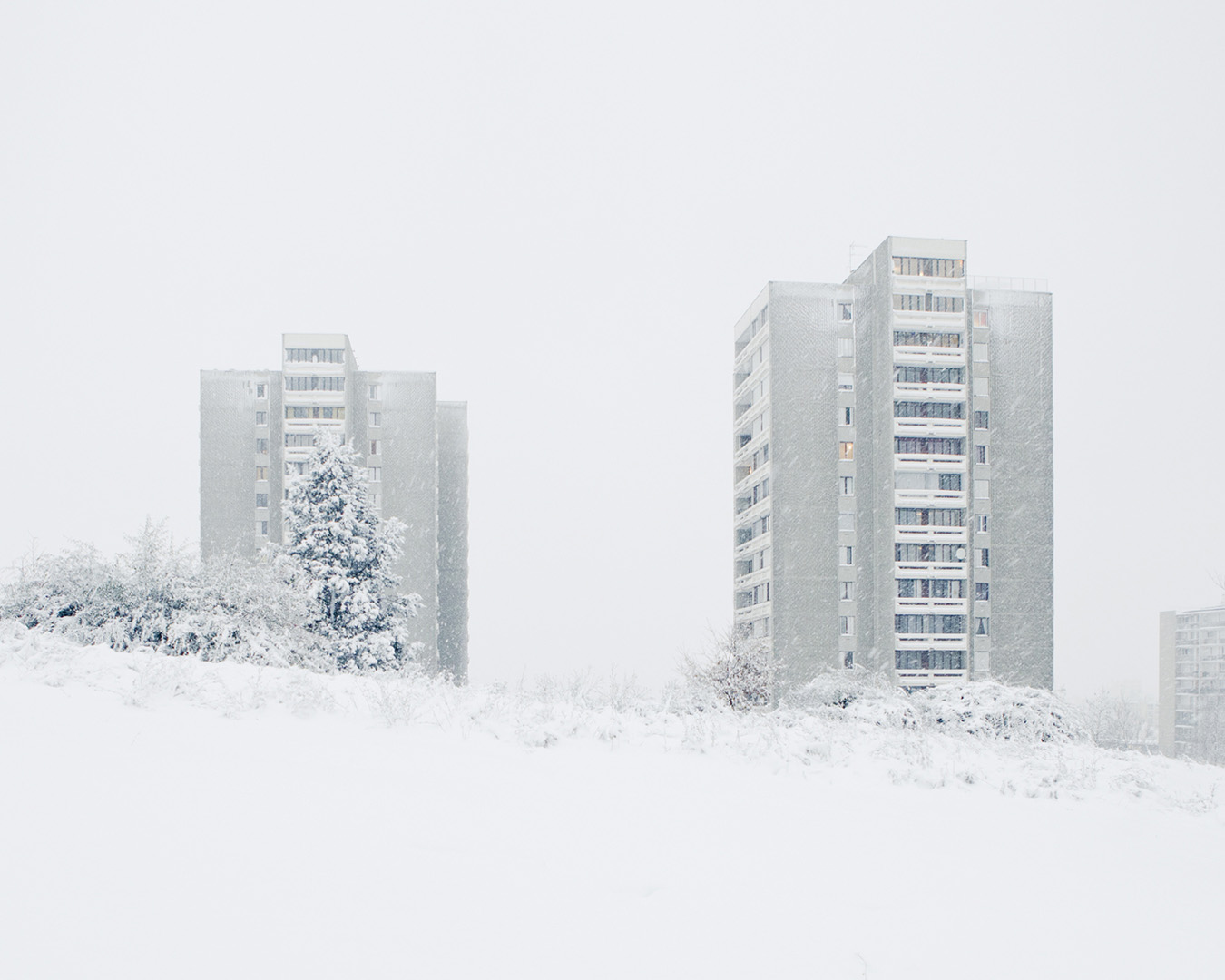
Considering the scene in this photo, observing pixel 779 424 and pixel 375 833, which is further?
pixel 779 424

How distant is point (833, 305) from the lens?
5681cm

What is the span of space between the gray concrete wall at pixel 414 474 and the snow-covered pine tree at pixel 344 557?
33.6 metres

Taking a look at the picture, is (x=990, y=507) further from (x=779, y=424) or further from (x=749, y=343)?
(x=749, y=343)

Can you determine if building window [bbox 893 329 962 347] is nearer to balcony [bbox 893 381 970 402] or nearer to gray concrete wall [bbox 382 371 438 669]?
balcony [bbox 893 381 970 402]

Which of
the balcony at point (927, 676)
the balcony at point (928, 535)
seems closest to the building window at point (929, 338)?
the balcony at point (928, 535)

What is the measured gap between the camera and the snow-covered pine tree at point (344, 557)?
27.7 meters

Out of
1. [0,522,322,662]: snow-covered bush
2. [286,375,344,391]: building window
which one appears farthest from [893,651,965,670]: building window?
[286,375,344,391]: building window

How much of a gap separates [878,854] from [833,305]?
5501 centimetres

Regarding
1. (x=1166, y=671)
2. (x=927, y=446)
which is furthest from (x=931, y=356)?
(x=1166, y=671)

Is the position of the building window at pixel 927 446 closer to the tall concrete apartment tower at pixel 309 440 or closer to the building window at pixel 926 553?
Answer: the building window at pixel 926 553

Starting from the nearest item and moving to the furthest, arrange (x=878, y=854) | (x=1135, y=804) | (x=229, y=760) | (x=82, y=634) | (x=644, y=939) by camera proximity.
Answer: (x=644, y=939)
(x=878, y=854)
(x=229, y=760)
(x=1135, y=804)
(x=82, y=634)

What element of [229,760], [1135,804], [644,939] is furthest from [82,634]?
[1135,804]

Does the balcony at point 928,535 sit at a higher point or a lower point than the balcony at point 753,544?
higher

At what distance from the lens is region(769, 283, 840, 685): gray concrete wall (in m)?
52.1
